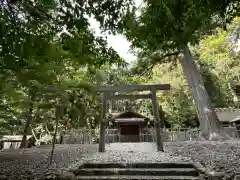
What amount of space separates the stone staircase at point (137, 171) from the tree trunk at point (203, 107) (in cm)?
723

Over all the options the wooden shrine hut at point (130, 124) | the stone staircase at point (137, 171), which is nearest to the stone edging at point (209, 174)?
the stone staircase at point (137, 171)

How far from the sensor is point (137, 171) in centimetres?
618

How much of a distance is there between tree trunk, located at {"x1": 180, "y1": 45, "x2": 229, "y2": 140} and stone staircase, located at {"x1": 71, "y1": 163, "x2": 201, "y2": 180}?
285 inches

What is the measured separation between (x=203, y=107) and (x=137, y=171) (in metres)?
8.83

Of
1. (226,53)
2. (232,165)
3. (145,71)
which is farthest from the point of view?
(226,53)

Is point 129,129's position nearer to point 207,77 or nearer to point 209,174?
point 207,77

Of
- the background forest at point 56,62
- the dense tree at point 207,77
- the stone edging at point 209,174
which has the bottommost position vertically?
the stone edging at point 209,174

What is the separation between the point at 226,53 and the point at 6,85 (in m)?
20.0

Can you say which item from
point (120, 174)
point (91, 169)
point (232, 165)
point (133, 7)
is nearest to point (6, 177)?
point (91, 169)

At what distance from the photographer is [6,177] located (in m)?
5.42

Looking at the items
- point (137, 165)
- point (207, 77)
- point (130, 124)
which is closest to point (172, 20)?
point (137, 165)

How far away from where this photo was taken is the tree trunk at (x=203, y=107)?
1295 centimetres

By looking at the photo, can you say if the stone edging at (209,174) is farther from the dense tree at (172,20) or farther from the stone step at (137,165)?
the dense tree at (172,20)

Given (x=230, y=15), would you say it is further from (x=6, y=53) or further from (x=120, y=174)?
(x=120, y=174)
